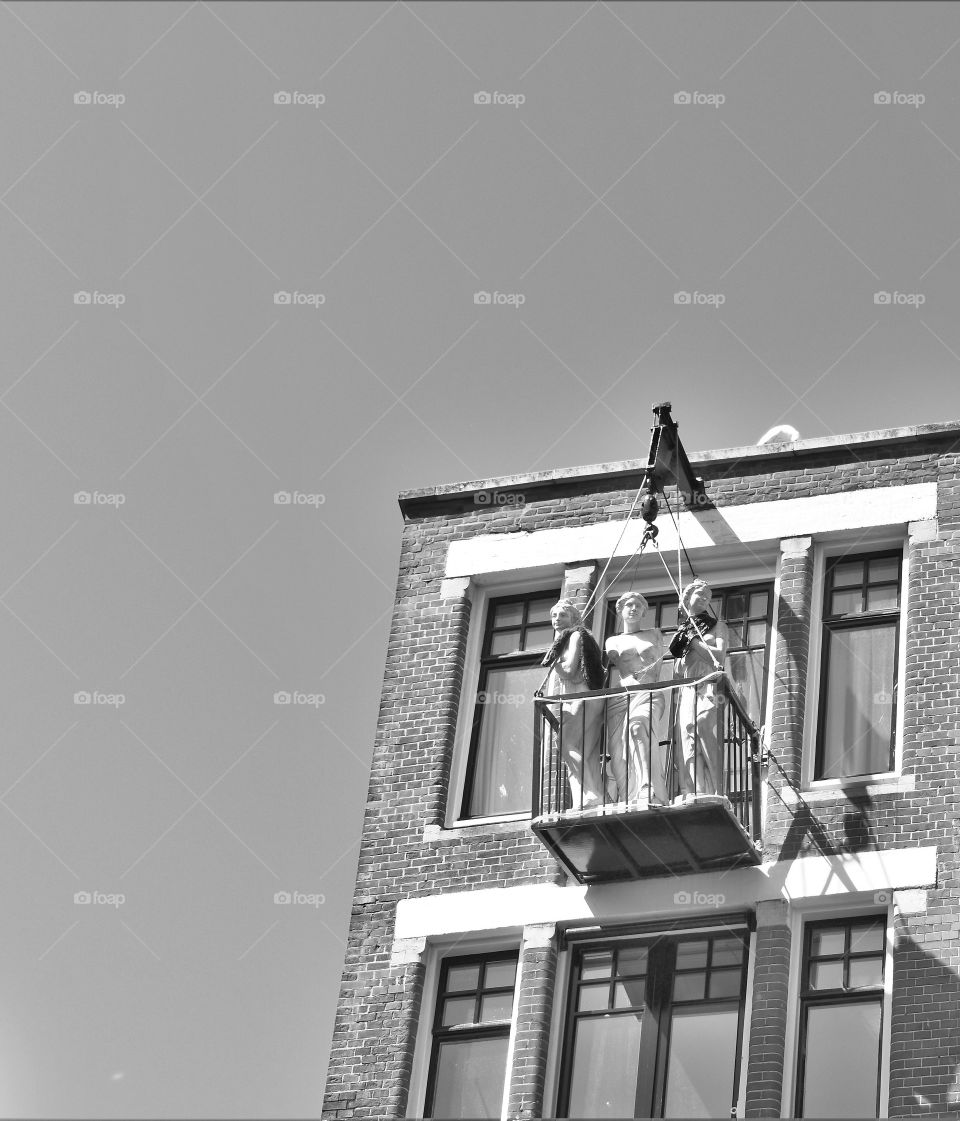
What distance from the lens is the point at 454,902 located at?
2378 centimetres

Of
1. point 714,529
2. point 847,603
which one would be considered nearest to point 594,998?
point 847,603

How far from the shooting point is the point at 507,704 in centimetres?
2523

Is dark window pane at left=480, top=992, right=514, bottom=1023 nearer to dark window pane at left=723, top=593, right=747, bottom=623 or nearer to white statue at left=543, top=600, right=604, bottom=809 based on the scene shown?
white statue at left=543, top=600, right=604, bottom=809

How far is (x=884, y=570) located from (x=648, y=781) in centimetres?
Answer: 341

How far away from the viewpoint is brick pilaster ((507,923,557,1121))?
22.5 m

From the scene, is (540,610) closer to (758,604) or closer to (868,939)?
(758,604)

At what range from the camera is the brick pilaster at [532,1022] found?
22.5m

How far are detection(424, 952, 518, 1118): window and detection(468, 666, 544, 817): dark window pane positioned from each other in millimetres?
1610

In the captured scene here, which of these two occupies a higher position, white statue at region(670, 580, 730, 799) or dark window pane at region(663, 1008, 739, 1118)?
white statue at region(670, 580, 730, 799)

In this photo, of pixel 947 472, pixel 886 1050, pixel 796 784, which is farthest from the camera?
pixel 947 472

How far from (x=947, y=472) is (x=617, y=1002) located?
590cm

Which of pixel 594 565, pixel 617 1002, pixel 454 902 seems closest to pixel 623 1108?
pixel 617 1002

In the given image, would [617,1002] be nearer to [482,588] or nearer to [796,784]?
[796,784]

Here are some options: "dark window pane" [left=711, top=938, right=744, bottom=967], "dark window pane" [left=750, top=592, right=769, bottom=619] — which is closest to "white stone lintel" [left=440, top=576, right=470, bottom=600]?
"dark window pane" [left=750, top=592, right=769, bottom=619]
